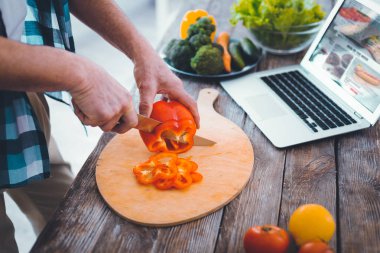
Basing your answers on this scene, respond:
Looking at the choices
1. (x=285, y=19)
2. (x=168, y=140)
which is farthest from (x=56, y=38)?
(x=285, y=19)

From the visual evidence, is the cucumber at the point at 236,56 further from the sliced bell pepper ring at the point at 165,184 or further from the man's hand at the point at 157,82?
the sliced bell pepper ring at the point at 165,184

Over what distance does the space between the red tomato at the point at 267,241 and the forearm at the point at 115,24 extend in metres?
0.68

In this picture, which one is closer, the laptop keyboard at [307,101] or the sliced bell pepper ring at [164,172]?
the sliced bell pepper ring at [164,172]

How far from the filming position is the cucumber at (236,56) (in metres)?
1.56

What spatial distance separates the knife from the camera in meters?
1.13

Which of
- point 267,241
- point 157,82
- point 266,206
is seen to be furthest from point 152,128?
point 267,241

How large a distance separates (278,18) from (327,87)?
14.2 inches

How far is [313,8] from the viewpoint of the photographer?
164cm

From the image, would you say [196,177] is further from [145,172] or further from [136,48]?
[136,48]

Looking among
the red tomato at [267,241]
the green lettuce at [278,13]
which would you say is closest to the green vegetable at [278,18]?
the green lettuce at [278,13]

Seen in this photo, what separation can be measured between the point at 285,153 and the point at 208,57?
1.59 ft

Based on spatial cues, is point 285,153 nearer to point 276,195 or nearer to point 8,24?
point 276,195

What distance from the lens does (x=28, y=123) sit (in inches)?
43.1

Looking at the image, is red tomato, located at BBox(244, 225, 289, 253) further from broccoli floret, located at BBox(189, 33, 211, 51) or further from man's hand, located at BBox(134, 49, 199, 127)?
broccoli floret, located at BBox(189, 33, 211, 51)
